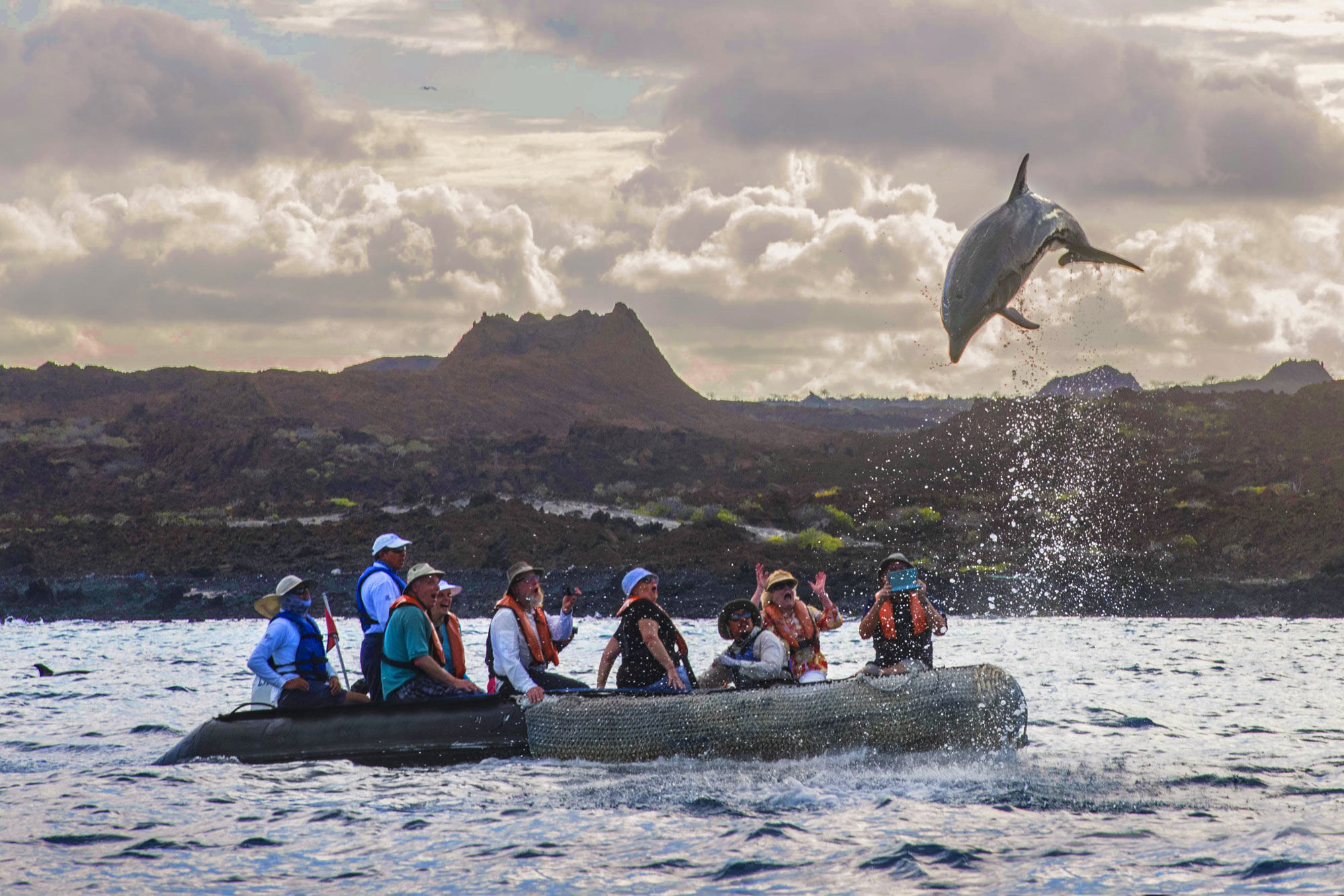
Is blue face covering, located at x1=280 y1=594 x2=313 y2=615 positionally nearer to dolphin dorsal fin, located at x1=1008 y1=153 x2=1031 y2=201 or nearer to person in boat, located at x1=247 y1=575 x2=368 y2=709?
person in boat, located at x1=247 y1=575 x2=368 y2=709

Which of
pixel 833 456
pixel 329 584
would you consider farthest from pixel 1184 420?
pixel 329 584

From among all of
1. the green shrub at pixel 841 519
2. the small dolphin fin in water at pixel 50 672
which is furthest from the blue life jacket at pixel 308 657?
the green shrub at pixel 841 519

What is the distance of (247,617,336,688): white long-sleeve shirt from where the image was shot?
14.4 m

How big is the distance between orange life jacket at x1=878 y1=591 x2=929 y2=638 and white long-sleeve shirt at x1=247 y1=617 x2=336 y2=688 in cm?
637

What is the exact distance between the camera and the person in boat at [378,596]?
14.4m

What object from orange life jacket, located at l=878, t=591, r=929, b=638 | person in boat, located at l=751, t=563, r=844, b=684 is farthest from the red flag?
orange life jacket, located at l=878, t=591, r=929, b=638

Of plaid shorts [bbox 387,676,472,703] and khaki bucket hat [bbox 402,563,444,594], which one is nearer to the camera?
khaki bucket hat [bbox 402,563,444,594]

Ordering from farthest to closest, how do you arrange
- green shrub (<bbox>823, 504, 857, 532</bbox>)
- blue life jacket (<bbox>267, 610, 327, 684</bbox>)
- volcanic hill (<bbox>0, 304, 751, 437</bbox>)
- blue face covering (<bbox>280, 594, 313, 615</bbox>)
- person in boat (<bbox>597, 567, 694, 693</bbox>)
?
volcanic hill (<bbox>0, 304, 751, 437</bbox>), green shrub (<bbox>823, 504, 857, 532</bbox>), blue life jacket (<bbox>267, 610, 327, 684</bbox>), blue face covering (<bbox>280, 594, 313, 615</bbox>), person in boat (<bbox>597, 567, 694, 693</bbox>)

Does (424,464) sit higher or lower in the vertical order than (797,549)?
higher

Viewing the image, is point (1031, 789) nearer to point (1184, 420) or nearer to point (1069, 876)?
point (1069, 876)

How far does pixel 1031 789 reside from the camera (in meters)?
13.1

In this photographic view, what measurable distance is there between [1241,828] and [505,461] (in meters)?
70.7

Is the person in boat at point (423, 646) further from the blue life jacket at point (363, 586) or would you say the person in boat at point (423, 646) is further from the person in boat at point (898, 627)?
the person in boat at point (898, 627)

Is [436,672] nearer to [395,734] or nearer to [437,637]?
[437,637]
